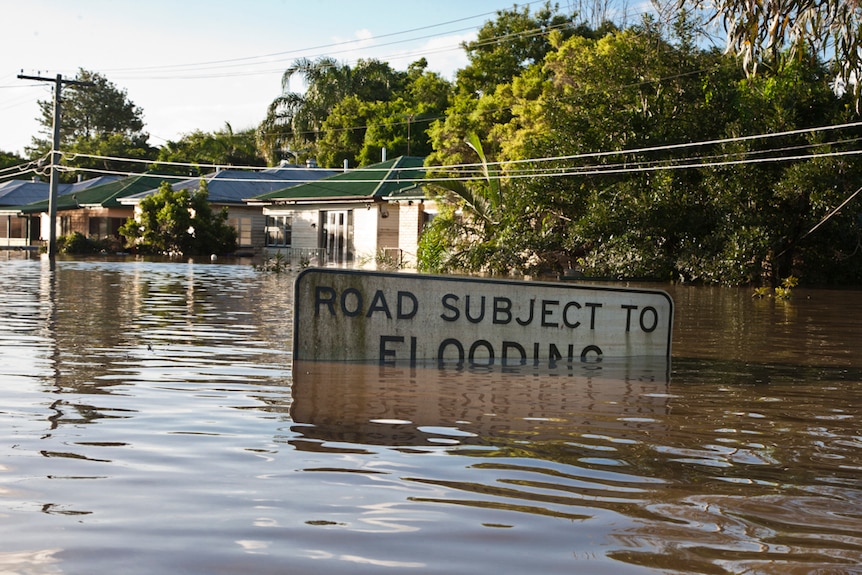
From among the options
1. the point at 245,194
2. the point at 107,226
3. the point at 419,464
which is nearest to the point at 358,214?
the point at 245,194

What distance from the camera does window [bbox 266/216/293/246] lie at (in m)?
55.9

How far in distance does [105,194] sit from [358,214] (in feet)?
68.5

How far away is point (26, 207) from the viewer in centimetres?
6238

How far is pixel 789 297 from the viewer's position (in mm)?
25406

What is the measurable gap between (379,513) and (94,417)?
3.15 m

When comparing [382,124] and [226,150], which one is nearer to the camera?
[382,124]

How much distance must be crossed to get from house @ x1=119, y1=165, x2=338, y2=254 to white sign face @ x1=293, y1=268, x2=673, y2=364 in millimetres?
46497

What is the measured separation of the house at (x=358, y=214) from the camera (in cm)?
4459

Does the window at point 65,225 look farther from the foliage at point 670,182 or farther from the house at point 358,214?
the foliage at point 670,182

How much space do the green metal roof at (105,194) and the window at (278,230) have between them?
30.2 feet

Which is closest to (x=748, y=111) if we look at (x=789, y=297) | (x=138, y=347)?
(x=789, y=297)

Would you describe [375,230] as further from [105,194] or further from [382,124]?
[105,194]

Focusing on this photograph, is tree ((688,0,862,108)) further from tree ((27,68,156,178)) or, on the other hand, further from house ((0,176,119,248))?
tree ((27,68,156,178))

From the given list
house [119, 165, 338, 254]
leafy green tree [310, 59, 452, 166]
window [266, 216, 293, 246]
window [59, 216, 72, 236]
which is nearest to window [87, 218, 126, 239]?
house [119, 165, 338, 254]
